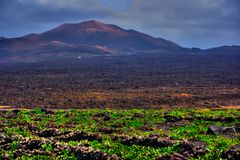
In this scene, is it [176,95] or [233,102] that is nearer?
[233,102]

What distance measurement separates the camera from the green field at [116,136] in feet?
63.6

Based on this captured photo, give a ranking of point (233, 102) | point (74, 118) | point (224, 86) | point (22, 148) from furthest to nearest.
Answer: point (224, 86) → point (233, 102) → point (74, 118) → point (22, 148)

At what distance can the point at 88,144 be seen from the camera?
21594 millimetres

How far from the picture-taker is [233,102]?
49969 millimetres

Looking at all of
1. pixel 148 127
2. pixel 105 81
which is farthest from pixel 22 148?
pixel 105 81

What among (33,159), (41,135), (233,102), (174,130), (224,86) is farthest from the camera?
(224,86)

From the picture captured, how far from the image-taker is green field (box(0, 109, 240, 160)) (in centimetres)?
1938

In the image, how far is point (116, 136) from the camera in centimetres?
2366

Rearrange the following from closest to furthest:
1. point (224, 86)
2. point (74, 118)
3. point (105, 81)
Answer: point (74, 118)
point (224, 86)
point (105, 81)

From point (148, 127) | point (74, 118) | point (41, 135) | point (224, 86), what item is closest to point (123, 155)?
point (41, 135)

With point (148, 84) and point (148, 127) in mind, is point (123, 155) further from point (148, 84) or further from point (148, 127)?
point (148, 84)

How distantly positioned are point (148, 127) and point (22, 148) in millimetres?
9726

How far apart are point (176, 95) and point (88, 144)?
36351mm

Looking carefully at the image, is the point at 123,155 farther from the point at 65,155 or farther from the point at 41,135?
the point at 41,135
